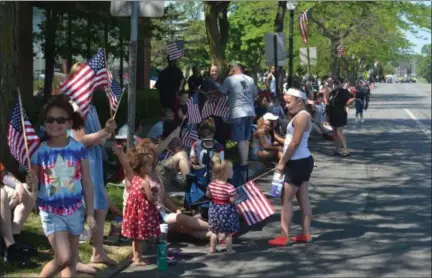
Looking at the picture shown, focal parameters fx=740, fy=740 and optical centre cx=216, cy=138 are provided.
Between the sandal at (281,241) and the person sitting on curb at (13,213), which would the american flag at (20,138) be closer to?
the person sitting on curb at (13,213)

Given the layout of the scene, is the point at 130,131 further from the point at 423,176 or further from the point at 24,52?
the point at 24,52

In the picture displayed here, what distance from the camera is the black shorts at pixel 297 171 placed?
8.01m

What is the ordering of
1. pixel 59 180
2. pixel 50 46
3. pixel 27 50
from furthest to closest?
pixel 50 46
pixel 27 50
pixel 59 180

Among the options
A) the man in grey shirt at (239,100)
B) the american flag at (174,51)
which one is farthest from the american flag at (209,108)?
the american flag at (174,51)

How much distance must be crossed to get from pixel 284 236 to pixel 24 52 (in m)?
11.8

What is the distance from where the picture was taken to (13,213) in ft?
22.4

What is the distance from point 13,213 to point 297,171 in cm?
301

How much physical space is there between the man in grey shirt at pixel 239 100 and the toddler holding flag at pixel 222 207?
4.65 m

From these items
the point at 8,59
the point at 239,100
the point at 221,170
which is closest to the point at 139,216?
the point at 221,170

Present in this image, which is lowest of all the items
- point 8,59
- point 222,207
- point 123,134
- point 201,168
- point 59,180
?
point 222,207

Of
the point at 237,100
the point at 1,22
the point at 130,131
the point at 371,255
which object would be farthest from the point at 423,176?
the point at 1,22

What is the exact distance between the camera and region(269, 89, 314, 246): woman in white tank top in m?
7.91

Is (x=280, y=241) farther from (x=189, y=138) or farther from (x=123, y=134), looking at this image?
(x=189, y=138)

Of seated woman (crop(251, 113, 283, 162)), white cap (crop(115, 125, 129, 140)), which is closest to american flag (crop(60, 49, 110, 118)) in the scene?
white cap (crop(115, 125, 129, 140))
